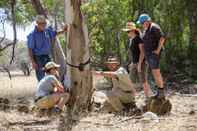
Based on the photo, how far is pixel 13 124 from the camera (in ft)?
28.2

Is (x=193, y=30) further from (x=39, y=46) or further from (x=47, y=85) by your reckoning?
(x=47, y=85)

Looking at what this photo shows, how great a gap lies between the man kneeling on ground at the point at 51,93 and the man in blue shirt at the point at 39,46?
0.90 metres

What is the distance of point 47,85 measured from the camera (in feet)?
31.0

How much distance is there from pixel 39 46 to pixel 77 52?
799 millimetres

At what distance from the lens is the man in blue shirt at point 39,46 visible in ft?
33.8

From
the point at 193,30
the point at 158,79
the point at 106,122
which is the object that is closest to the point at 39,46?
the point at 158,79

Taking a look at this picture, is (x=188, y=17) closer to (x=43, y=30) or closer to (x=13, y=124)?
(x=43, y=30)

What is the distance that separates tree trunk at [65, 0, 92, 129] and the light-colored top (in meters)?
0.70

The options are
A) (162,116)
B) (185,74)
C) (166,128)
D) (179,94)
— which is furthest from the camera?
(185,74)

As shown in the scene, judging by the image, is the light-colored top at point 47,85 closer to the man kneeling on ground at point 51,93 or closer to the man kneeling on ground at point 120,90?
the man kneeling on ground at point 51,93

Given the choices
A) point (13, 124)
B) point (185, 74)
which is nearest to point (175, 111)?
point (13, 124)

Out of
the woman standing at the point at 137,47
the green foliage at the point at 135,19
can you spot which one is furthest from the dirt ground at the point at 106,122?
the green foliage at the point at 135,19

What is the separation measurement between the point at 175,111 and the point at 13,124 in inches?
125

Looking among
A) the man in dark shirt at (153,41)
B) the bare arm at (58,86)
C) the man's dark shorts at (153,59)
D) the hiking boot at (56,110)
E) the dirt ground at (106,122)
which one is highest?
the man in dark shirt at (153,41)
